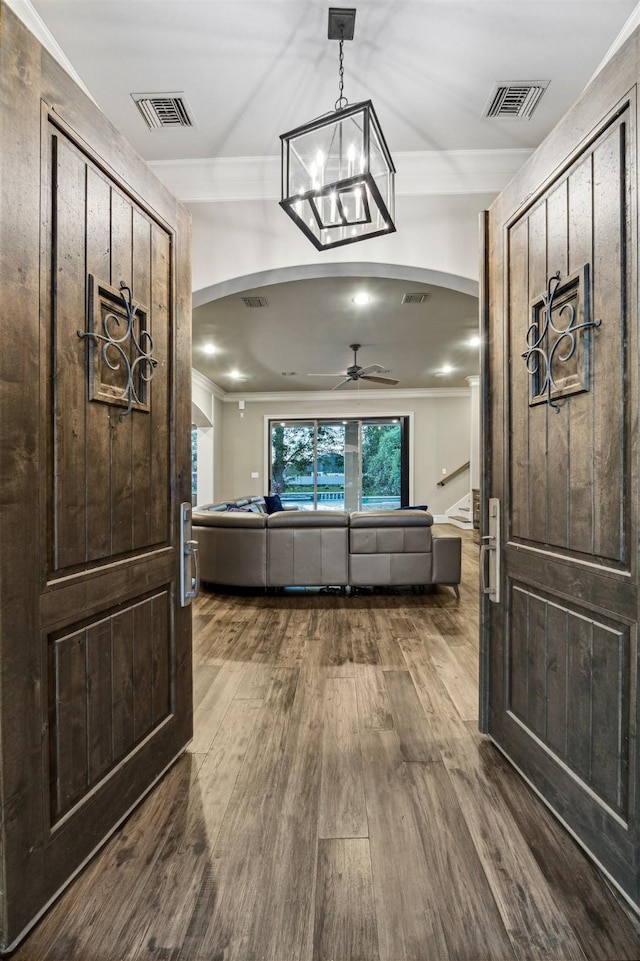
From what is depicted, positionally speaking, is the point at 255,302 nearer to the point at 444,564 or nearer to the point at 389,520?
the point at 389,520

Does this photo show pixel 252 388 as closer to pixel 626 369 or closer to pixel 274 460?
pixel 274 460

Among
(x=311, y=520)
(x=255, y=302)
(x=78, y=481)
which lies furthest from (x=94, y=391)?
(x=255, y=302)

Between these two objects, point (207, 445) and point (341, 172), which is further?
point (207, 445)

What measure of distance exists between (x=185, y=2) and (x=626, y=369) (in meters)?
2.15

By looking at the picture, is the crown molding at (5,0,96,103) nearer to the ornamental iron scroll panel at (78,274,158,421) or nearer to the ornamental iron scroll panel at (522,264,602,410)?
the ornamental iron scroll panel at (78,274,158,421)

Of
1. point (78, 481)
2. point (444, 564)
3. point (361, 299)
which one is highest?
point (361, 299)

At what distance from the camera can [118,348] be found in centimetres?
157

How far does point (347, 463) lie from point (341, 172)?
9.18 metres

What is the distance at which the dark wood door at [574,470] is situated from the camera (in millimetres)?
1350

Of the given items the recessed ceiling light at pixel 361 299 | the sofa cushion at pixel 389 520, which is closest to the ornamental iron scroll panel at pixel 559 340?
the sofa cushion at pixel 389 520

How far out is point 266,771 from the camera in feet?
6.45

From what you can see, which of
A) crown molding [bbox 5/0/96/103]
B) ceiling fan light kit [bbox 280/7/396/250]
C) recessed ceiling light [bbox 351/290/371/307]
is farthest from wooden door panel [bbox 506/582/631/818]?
recessed ceiling light [bbox 351/290/371/307]

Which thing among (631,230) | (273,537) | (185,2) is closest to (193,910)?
(631,230)

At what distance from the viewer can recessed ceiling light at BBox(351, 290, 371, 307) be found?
196 inches
